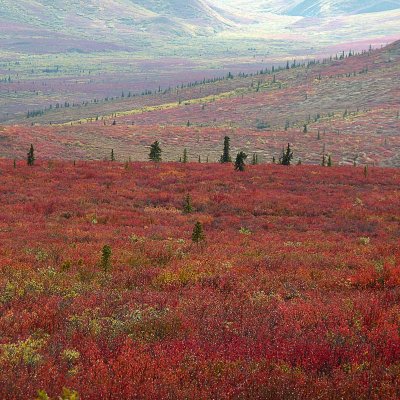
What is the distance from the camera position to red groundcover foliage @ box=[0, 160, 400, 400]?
19.9ft

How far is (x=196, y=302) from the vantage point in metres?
9.46

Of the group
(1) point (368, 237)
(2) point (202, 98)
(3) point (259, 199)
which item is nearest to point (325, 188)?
(3) point (259, 199)

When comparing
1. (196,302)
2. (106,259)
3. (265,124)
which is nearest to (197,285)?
(196,302)

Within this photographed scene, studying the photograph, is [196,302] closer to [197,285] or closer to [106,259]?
[197,285]

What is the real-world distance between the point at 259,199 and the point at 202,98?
6682 inches

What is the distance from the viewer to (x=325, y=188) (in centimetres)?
3122

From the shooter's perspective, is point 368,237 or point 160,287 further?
point 368,237

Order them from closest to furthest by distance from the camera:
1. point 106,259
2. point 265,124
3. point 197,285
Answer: point 197,285 < point 106,259 < point 265,124

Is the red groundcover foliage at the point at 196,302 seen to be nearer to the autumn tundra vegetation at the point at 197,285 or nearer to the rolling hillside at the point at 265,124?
the autumn tundra vegetation at the point at 197,285

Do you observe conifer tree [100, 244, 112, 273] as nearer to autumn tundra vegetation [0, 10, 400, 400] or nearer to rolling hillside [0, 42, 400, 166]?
autumn tundra vegetation [0, 10, 400, 400]

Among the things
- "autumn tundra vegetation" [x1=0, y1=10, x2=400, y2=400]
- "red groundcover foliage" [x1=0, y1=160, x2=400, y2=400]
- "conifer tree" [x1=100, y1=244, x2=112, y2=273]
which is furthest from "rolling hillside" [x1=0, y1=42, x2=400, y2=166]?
"conifer tree" [x1=100, y1=244, x2=112, y2=273]

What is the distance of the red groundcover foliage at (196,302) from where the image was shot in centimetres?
607

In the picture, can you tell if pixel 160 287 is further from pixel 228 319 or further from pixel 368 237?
pixel 368 237

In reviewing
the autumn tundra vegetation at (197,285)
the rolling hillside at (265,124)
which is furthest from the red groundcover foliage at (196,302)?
the rolling hillside at (265,124)
